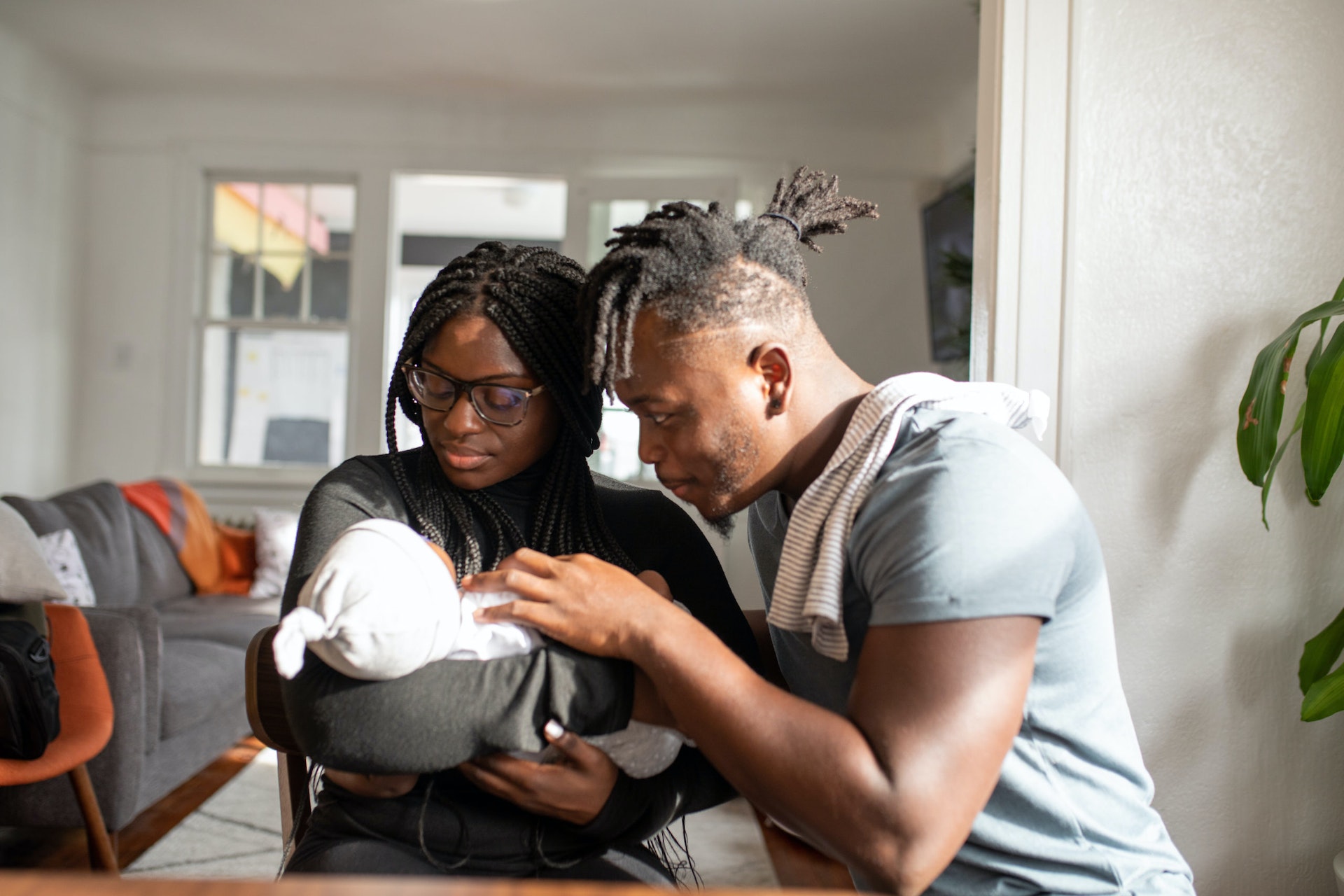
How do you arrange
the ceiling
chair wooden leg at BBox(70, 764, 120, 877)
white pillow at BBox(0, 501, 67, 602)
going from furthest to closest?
the ceiling
chair wooden leg at BBox(70, 764, 120, 877)
white pillow at BBox(0, 501, 67, 602)

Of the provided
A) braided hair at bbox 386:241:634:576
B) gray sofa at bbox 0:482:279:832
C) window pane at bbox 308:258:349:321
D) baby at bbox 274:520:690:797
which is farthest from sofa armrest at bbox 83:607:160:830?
window pane at bbox 308:258:349:321

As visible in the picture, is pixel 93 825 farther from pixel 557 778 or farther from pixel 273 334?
pixel 273 334

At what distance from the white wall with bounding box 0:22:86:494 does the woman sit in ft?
15.4

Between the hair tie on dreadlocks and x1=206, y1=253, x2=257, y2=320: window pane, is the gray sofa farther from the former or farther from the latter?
the hair tie on dreadlocks

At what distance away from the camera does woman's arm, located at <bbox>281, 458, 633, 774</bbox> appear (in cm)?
88

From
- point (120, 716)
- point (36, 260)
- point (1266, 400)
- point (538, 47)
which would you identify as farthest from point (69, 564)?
point (1266, 400)

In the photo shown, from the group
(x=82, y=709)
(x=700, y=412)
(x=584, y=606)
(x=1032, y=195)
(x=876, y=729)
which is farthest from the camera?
(x=82, y=709)

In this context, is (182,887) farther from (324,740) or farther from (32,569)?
(32,569)

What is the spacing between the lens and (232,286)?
18.6 ft

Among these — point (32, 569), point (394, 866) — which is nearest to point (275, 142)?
point (32, 569)

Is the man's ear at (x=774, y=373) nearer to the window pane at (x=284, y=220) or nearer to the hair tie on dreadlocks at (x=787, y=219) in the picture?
the hair tie on dreadlocks at (x=787, y=219)

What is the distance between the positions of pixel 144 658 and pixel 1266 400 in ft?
9.18

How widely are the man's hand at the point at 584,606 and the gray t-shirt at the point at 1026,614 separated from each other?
0.22 meters

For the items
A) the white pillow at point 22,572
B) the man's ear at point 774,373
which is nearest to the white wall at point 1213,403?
the man's ear at point 774,373
